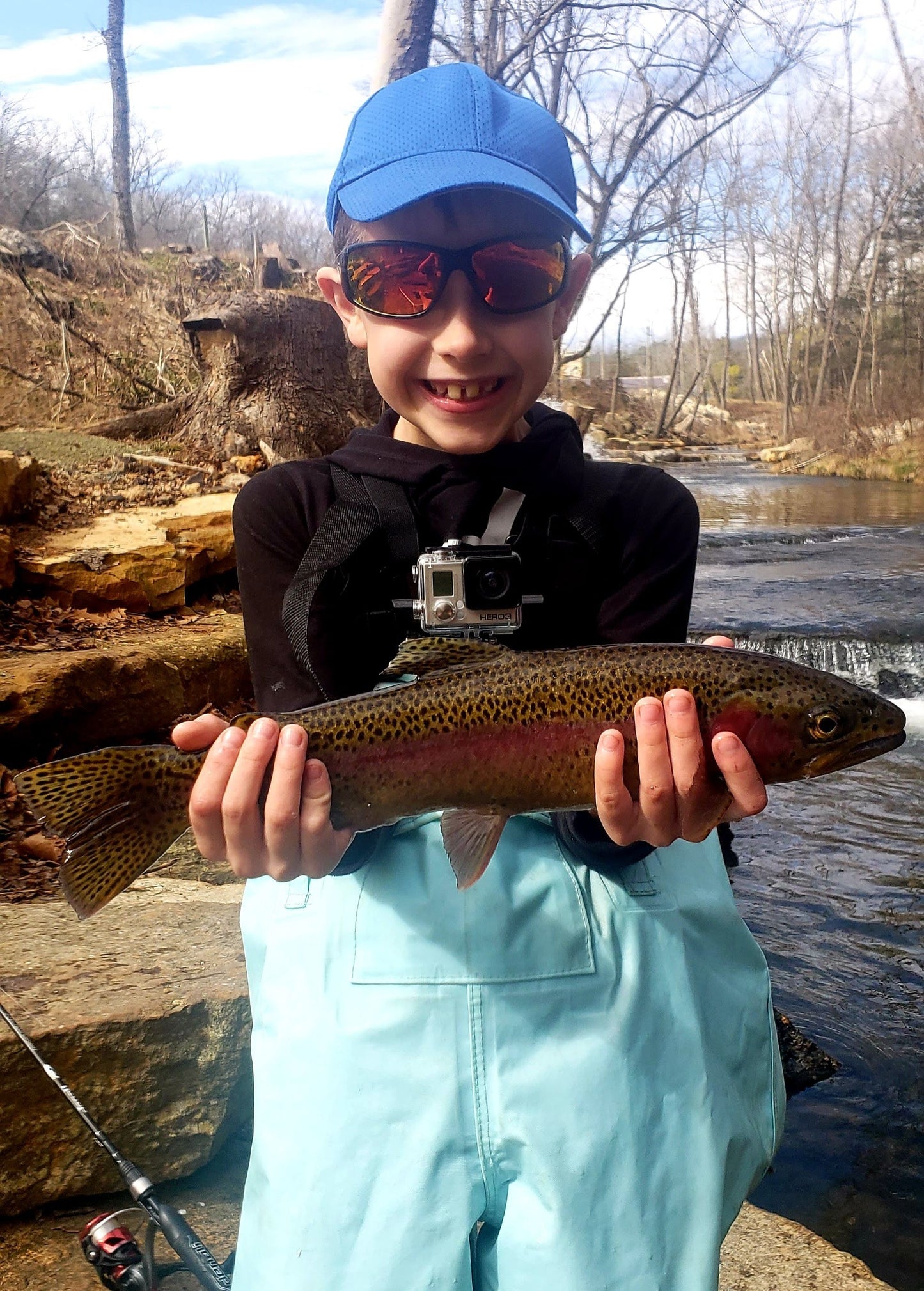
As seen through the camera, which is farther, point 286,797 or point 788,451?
point 788,451

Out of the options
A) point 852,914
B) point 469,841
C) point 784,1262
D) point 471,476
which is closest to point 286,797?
point 469,841

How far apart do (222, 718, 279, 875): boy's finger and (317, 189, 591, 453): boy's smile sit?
86 cm

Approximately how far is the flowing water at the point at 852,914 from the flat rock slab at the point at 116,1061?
2.07 m

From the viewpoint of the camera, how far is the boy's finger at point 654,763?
1808 millimetres

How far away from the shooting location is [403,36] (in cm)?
1184

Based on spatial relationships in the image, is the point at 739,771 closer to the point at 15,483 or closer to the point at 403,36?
the point at 15,483

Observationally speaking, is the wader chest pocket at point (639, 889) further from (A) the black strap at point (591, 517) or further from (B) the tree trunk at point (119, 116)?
(B) the tree trunk at point (119, 116)

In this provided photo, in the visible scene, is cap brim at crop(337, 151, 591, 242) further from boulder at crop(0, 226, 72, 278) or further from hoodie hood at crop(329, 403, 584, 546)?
boulder at crop(0, 226, 72, 278)

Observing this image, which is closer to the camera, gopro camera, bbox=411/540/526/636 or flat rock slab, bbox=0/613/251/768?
gopro camera, bbox=411/540/526/636

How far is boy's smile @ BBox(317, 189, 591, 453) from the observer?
→ 224cm

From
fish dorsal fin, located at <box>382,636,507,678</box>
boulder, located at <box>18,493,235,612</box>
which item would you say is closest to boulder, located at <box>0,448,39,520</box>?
boulder, located at <box>18,493,235,612</box>

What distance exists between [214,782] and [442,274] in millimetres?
1219

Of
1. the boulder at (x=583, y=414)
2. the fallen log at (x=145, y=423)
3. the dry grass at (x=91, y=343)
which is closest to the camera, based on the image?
the fallen log at (x=145, y=423)

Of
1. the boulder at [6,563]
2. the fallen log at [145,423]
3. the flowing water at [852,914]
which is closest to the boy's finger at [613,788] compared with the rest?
the flowing water at [852,914]
